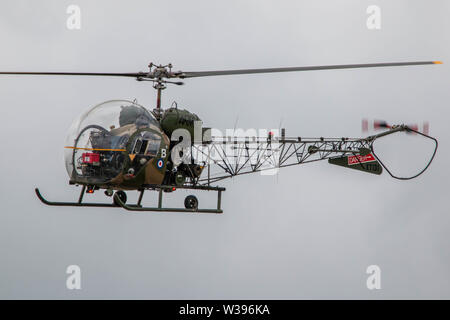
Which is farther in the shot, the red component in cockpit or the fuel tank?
the fuel tank

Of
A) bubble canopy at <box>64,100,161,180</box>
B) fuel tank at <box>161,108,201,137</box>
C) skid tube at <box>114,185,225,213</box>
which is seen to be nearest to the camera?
skid tube at <box>114,185,225,213</box>

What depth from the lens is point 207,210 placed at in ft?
72.8

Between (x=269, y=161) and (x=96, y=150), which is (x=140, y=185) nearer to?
(x=96, y=150)

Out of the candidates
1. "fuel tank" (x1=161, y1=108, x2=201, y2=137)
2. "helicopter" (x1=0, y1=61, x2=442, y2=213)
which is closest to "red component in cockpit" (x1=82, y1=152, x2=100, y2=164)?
"helicopter" (x1=0, y1=61, x2=442, y2=213)

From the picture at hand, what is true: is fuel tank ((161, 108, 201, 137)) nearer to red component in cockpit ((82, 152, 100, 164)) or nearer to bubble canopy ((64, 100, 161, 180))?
bubble canopy ((64, 100, 161, 180))

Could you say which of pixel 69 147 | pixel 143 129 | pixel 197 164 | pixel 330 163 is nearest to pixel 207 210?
pixel 197 164

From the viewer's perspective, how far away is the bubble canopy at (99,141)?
20375mm

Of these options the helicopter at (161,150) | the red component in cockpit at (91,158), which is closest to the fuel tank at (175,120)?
the helicopter at (161,150)

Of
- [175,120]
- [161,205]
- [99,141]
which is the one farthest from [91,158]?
[175,120]

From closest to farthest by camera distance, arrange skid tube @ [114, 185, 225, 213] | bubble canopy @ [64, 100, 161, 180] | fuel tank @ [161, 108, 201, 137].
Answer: skid tube @ [114, 185, 225, 213] < bubble canopy @ [64, 100, 161, 180] < fuel tank @ [161, 108, 201, 137]

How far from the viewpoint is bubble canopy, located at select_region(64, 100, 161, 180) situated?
20.4 metres

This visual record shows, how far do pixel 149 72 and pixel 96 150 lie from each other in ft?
11.7

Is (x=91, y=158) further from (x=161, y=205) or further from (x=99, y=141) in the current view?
(x=161, y=205)

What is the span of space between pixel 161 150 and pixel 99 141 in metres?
2.08
